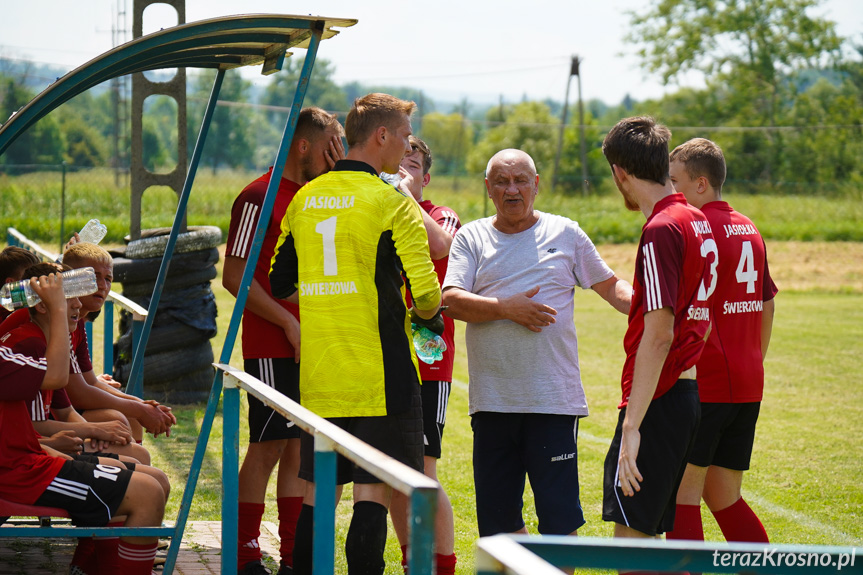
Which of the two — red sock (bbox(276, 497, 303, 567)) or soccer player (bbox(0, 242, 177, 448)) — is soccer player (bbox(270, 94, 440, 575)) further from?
soccer player (bbox(0, 242, 177, 448))

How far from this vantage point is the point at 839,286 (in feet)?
72.9

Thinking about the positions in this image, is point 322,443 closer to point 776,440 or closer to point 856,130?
point 776,440

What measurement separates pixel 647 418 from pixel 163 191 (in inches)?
1010

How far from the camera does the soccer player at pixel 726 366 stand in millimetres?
4086

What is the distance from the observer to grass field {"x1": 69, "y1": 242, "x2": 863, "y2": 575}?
549cm

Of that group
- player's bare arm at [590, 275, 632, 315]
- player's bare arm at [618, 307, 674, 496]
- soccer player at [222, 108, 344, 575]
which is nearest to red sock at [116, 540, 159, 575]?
soccer player at [222, 108, 344, 575]

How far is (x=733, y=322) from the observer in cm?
414

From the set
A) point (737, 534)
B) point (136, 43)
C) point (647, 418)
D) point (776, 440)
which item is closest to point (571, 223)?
point (647, 418)

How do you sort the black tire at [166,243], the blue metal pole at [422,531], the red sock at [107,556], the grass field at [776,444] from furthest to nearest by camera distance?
Answer: 1. the black tire at [166,243]
2. the grass field at [776,444]
3. the red sock at [107,556]
4. the blue metal pole at [422,531]

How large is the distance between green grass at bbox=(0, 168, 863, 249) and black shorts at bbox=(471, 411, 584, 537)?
704 inches

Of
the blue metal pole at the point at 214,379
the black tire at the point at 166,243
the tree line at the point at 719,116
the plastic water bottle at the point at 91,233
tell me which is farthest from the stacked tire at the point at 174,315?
the tree line at the point at 719,116

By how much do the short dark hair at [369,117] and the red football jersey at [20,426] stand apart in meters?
1.39

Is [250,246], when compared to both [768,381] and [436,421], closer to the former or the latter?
[436,421]

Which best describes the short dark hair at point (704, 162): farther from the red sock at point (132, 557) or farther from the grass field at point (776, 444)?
the red sock at point (132, 557)
